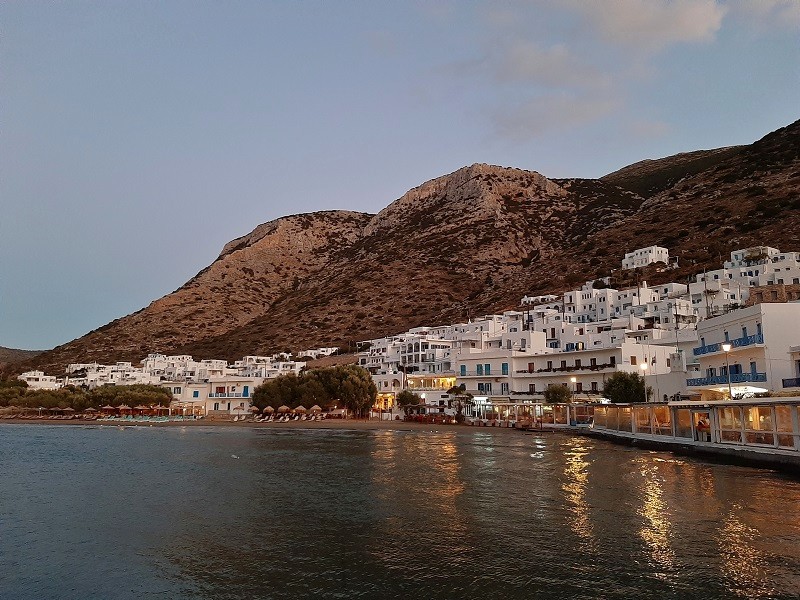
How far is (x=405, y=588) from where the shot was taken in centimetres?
1352

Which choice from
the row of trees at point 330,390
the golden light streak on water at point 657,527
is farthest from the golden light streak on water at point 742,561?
the row of trees at point 330,390

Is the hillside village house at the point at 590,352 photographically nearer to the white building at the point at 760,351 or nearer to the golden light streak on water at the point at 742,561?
the white building at the point at 760,351

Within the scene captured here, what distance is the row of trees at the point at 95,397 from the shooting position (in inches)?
3738

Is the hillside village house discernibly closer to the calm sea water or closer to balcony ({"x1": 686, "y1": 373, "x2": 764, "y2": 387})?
balcony ({"x1": 686, "y1": 373, "x2": 764, "y2": 387})

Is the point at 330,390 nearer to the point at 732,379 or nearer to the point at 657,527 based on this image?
the point at 732,379

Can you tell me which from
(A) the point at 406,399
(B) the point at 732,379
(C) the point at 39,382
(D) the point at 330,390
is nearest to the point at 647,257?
(A) the point at 406,399

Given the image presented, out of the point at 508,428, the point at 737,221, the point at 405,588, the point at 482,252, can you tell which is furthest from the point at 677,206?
→ the point at 405,588

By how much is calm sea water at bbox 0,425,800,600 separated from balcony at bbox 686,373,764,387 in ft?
33.9

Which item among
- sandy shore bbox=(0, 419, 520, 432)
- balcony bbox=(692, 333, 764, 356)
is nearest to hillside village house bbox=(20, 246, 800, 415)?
balcony bbox=(692, 333, 764, 356)

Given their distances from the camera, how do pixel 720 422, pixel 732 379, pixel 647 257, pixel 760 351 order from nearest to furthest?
pixel 720 422 < pixel 760 351 < pixel 732 379 < pixel 647 257

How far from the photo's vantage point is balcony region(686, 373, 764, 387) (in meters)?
39.2

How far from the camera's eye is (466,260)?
522 feet

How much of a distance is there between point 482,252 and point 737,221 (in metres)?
61.8

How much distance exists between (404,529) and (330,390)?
64438mm
